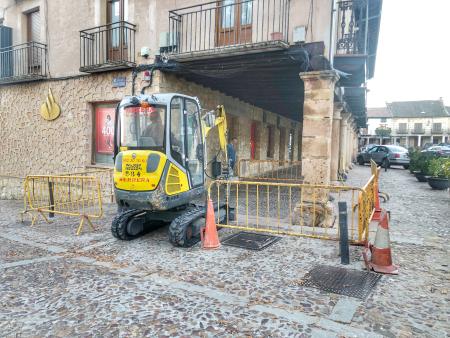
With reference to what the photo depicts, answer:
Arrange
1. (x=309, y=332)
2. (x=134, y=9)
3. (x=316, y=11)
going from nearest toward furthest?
1. (x=309, y=332)
2. (x=316, y=11)
3. (x=134, y=9)

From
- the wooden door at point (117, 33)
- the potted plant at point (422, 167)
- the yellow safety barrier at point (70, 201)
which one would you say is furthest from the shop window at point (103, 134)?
the potted plant at point (422, 167)

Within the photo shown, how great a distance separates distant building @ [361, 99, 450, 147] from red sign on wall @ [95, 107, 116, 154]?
59453 millimetres

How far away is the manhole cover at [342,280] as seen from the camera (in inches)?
160

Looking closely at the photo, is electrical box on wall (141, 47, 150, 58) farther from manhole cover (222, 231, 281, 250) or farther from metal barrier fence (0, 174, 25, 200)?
metal barrier fence (0, 174, 25, 200)

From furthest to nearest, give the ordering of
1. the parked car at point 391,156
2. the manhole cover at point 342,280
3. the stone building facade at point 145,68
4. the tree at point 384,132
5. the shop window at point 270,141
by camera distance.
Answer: the tree at point 384,132 → the parked car at point 391,156 → the shop window at point 270,141 → the stone building facade at point 145,68 → the manhole cover at point 342,280

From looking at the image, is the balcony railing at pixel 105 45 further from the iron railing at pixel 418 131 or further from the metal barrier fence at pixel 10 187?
the iron railing at pixel 418 131

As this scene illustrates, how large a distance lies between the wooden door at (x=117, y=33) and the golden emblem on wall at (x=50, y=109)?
2.46m

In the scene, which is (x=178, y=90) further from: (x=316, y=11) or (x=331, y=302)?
(x=331, y=302)

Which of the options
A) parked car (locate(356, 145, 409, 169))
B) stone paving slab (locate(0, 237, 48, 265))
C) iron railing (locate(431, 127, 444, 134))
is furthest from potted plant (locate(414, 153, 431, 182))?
iron railing (locate(431, 127, 444, 134))

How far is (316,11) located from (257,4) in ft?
4.94

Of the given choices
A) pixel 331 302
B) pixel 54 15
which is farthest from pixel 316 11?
pixel 54 15

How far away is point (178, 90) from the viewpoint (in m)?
9.93

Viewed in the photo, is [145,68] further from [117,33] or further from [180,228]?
[180,228]

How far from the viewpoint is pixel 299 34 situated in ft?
24.5
